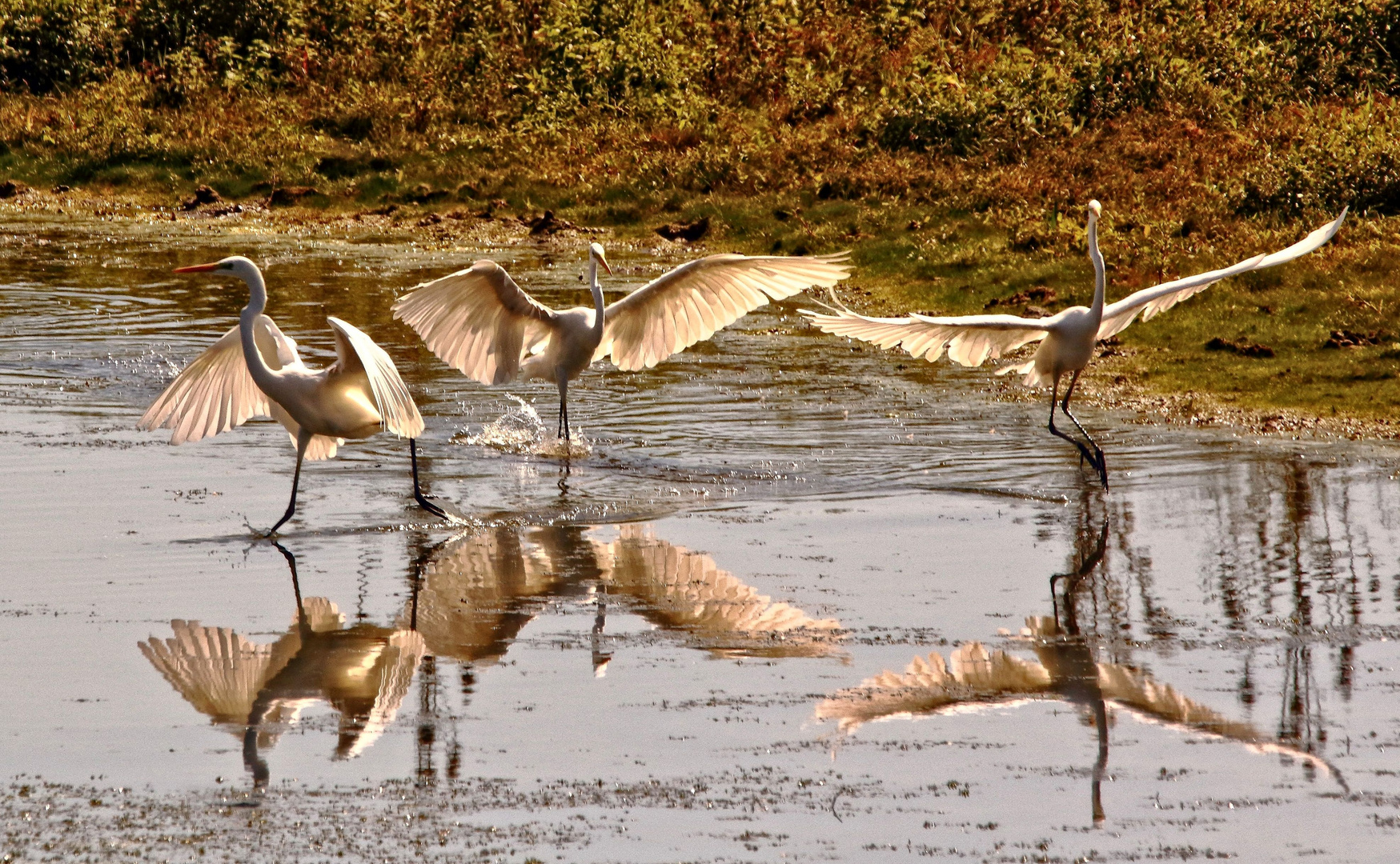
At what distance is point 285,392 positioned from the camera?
814 centimetres

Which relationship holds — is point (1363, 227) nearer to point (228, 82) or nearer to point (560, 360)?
point (560, 360)

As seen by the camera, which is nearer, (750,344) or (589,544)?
(589,544)

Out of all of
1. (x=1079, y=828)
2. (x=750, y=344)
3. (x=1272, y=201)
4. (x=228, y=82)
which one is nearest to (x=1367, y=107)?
(x=1272, y=201)

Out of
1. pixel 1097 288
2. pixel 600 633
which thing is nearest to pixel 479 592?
pixel 600 633

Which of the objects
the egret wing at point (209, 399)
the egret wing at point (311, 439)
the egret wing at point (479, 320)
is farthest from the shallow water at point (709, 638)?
the egret wing at point (479, 320)

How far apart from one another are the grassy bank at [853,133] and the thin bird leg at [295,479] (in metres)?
6.16

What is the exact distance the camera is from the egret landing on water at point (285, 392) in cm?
775

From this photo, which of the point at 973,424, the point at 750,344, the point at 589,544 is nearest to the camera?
the point at 589,544

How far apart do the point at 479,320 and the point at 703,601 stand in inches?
153

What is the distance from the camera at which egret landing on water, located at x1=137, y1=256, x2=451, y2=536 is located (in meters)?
7.75

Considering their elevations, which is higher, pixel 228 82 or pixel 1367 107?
pixel 228 82

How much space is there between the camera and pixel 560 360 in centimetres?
1080

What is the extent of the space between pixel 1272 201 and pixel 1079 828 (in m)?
12.0

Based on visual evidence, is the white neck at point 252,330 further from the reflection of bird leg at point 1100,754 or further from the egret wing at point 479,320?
the reflection of bird leg at point 1100,754
